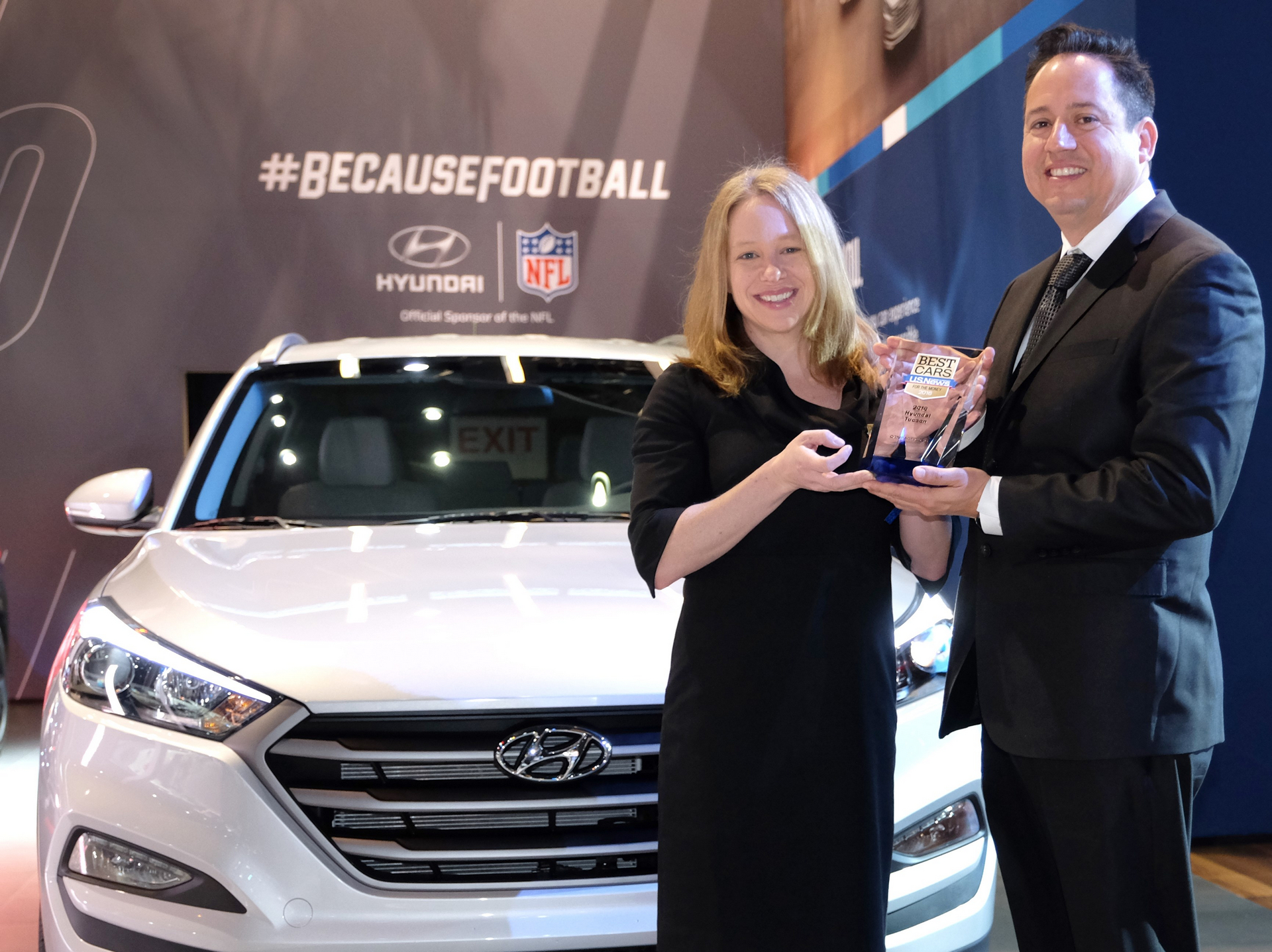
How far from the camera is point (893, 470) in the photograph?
1387 millimetres

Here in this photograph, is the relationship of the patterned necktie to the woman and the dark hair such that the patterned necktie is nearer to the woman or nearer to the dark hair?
the dark hair

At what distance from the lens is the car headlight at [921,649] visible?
5.93 ft

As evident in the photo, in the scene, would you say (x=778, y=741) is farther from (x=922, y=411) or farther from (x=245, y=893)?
(x=245, y=893)

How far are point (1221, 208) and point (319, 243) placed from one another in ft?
17.0

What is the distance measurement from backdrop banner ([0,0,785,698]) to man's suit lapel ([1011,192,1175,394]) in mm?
5618

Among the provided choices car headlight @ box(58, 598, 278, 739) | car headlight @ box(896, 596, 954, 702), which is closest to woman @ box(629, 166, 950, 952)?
car headlight @ box(896, 596, 954, 702)

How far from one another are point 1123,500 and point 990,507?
16 cm

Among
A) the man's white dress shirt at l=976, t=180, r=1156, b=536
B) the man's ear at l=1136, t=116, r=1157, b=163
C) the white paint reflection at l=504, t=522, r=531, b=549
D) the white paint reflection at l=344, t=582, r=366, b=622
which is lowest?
the white paint reflection at l=344, t=582, r=366, b=622

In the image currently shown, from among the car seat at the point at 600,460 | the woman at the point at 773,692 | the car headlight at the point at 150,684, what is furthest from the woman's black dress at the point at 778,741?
the car seat at the point at 600,460

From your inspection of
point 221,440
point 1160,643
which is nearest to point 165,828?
point 221,440

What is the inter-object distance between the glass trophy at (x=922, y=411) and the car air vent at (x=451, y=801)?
59 cm

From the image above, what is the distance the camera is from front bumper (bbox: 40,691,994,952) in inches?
61.6

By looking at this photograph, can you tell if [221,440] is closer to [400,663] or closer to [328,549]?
[328,549]

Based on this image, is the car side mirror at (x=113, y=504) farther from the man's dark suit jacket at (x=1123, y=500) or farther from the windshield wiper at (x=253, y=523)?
the man's dark suit jacket at (x=1123, y=500)
